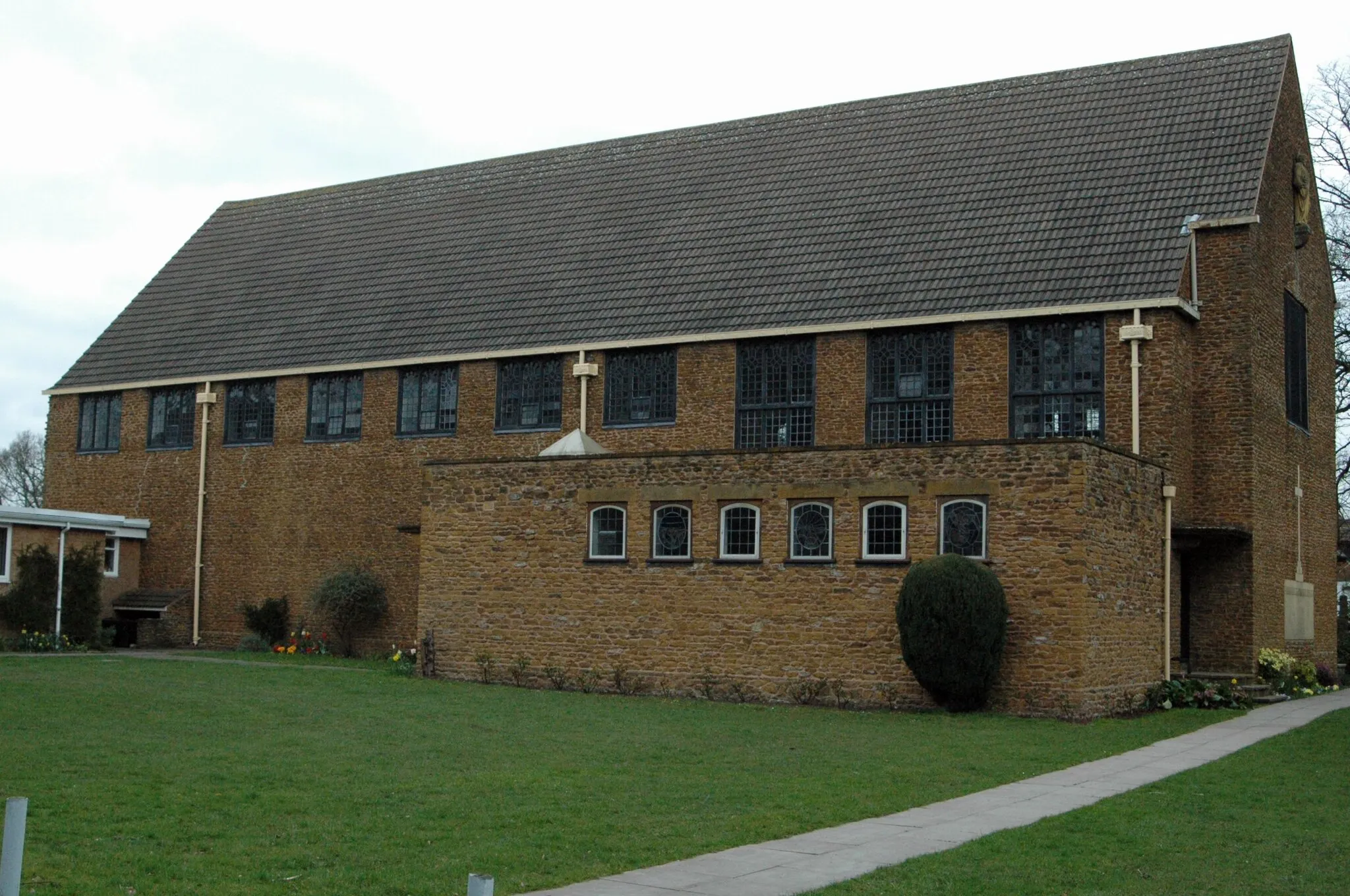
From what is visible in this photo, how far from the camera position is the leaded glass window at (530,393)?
31.0 m

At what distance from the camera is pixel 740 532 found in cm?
2411

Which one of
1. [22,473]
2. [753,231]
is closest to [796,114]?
[753,231]

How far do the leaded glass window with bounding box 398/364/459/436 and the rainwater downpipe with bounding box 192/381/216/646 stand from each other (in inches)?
227

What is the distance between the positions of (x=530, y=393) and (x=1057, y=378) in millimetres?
11215

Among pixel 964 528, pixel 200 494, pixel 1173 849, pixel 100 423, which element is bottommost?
pixel 1173 849

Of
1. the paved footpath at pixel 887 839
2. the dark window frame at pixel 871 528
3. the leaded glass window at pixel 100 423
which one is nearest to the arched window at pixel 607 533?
the dark window frame at pixel 871 528

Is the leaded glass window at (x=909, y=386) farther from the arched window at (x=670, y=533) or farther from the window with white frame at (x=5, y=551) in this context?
the window with white frame at (x=5, y=551)

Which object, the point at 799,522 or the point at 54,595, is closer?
the point at 799,522

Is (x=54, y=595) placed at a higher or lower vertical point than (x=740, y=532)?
lower

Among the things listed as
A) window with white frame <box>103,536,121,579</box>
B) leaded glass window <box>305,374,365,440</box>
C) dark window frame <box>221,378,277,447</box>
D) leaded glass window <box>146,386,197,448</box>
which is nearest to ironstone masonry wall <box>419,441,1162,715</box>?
leaded glass window <box>305,374,365,440</box>

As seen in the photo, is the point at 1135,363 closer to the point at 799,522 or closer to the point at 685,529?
the point at 799,522

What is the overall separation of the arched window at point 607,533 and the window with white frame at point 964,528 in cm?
569

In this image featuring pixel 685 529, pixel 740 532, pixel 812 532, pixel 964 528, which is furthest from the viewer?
pixel 685 529

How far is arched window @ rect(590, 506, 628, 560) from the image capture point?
25.2 m
